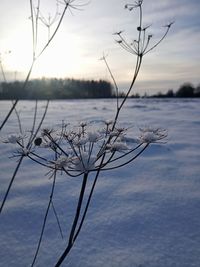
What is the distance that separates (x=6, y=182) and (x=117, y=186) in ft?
5.02

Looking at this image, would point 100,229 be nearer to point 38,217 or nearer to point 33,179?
point 38,217

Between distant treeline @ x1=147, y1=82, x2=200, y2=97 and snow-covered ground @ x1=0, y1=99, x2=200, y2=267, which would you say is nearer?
snow-covered ground @ x1=0, y1=99, x2=200, y2=267

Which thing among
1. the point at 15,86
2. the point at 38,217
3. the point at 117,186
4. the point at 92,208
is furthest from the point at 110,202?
the point at 15,86

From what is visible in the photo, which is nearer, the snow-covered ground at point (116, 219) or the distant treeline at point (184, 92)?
the snow-covered ground at point (116, 219)

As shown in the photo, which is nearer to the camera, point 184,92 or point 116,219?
point 116,219

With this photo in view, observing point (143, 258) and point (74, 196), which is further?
point (74, 196)

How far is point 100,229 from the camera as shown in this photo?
2.63 metres

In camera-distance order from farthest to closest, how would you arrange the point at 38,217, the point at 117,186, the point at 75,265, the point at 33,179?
the point at 33,179 → the point at 117,186 → the point at 38,217 → the point at 75,265

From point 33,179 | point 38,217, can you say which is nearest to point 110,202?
point 38,217

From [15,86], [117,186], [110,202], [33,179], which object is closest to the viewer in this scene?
[15,86]

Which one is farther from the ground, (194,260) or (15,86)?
(15,86)

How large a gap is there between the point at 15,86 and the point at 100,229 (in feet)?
5.25

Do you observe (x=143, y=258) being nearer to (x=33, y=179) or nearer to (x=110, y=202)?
(x=110, y=202)

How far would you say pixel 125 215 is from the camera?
292cm
